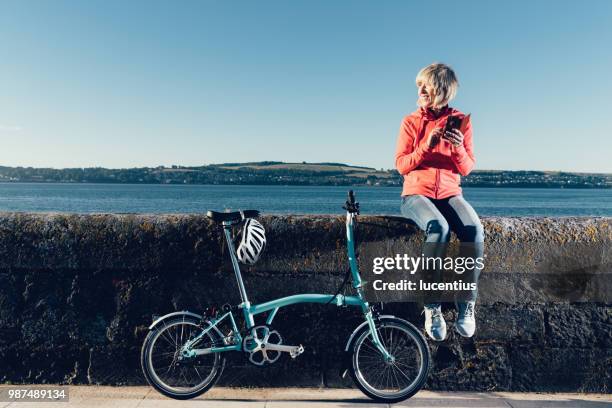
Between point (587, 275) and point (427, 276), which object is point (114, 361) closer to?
point (427, 276)

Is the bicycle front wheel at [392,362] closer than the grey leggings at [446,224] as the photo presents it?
No

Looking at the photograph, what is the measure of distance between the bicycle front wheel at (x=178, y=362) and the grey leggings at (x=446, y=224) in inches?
62.0

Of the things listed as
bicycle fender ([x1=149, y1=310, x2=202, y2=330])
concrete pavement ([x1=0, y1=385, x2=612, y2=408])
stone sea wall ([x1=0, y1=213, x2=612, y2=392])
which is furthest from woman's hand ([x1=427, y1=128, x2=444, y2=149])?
bicycle fender ([x1=149, y1=310, x2=202, y2=330])

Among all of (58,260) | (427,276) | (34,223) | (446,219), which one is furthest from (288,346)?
(34,223)

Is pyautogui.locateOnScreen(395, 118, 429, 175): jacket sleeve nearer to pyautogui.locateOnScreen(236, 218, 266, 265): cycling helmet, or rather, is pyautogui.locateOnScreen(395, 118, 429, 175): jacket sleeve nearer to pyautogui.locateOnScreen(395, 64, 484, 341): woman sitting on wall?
pyautogui.locateOnScreen(395, 64, 484, 341): woman sitting on wall

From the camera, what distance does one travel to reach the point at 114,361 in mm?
3932

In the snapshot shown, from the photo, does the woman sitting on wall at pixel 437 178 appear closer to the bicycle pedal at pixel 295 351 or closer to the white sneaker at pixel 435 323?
the white sneaker at pixel 435 323

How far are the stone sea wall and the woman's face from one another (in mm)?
833

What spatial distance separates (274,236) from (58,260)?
1.54m

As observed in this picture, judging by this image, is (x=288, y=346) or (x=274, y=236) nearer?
(x=288, y=346)

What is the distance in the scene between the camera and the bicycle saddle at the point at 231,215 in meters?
3.68

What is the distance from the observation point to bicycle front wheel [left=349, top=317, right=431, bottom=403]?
368 centimetres

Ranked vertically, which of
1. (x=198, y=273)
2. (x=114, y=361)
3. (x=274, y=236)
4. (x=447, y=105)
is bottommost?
(x=114, y=361)

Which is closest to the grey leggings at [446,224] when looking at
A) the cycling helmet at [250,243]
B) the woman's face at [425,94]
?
the woman's face at [425,94]
